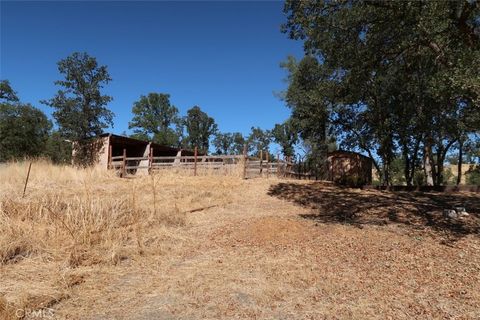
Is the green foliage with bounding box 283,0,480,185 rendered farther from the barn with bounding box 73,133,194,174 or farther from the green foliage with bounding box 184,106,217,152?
the green foliage with bounding box 184,106,217,152

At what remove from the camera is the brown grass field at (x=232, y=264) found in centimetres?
419

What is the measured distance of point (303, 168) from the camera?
27.9 metres

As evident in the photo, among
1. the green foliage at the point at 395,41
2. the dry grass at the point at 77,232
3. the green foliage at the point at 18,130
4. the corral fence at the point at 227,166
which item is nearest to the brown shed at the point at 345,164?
the corral fence at the point at 227,166

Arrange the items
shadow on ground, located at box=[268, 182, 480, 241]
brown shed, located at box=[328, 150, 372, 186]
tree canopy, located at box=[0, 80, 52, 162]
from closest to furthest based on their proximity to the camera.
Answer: shadow on ground, located at box=[268, 182, 480, 241], brown shed, located at box=[328, 150, 372, 186], tree canopy, located at box=[0, 80, 52, 162]

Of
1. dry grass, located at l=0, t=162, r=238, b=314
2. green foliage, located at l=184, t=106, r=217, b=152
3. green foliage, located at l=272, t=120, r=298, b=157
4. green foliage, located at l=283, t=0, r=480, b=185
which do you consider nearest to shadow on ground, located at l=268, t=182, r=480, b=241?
green foliage, located at l=283, t=0, r=480, b=185

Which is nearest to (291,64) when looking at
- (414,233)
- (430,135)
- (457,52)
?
(430,135)

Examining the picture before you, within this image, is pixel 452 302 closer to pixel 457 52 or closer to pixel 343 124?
pixel 457 52

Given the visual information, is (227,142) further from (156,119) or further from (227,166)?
(227,166)

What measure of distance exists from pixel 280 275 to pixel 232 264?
0.92 m

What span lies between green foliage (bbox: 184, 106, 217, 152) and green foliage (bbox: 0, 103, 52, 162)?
112 feet

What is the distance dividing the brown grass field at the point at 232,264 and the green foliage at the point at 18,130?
29.0 metres

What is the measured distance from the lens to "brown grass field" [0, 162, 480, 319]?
4188mm

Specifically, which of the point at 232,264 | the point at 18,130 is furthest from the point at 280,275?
the point at 18,130

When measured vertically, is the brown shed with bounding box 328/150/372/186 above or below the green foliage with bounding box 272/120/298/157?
below
